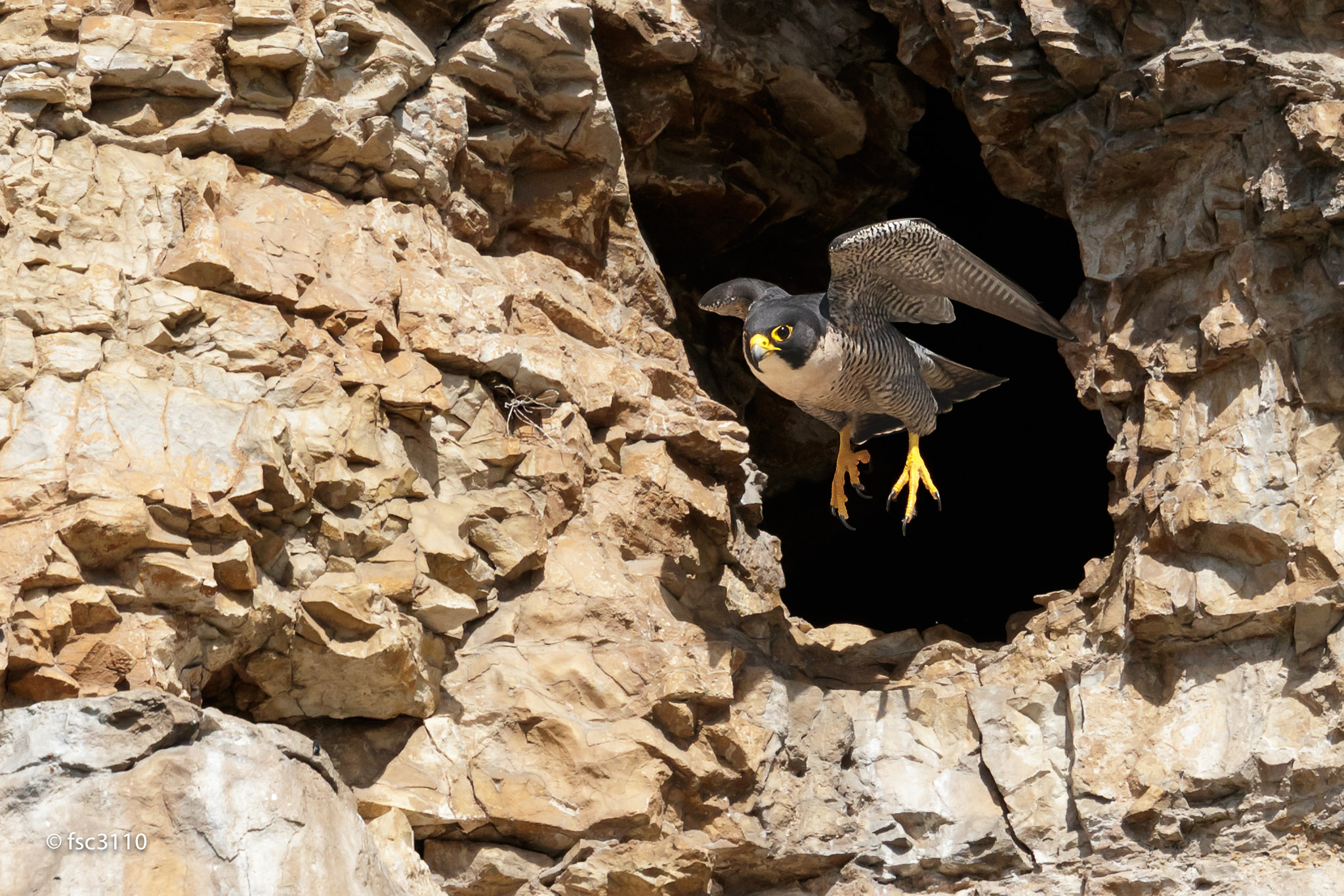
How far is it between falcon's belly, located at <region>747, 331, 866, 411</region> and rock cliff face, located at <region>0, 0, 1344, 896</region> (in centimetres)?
52

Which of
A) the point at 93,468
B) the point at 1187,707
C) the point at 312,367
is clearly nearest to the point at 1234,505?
the point at 1187,707

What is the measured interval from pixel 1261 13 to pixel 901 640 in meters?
3.73

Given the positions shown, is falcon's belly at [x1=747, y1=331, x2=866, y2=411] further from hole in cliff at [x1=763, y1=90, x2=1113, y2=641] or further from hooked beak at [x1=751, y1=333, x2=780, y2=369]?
hole in cliff at [x1=763, y1=90, x2=1113, y2=641]

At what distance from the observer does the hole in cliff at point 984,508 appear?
1052 cm

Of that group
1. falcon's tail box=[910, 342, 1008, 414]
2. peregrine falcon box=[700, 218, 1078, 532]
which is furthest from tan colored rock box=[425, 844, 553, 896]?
falcon's tail box=[910, 342, 1008, 414]

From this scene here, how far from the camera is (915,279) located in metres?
7.07

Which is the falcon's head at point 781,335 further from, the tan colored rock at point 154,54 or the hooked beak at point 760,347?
the tan colored rock at point 154,54

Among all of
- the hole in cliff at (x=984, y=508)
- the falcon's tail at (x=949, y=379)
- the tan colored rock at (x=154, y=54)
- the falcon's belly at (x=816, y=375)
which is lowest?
the hole in cliff at (x=984, y=508)

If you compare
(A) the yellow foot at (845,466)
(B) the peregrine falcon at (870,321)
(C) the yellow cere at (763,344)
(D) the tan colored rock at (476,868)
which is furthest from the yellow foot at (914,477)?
(D) the tan colored rock at (476,868)

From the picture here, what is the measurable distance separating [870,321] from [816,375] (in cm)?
47

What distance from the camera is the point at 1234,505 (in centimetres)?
648

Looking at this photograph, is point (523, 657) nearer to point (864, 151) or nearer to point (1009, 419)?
point (864, 151)

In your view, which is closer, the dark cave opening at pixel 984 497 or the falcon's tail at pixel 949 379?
the falcon's tail at pixel 949 379

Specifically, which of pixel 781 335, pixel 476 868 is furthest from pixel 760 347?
pixel 476 868
